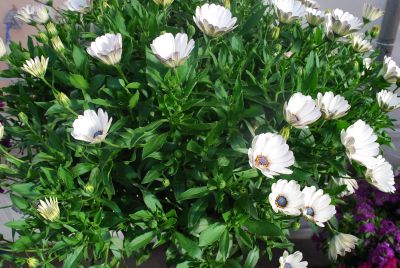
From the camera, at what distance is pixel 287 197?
83cm

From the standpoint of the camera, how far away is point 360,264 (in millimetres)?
1529

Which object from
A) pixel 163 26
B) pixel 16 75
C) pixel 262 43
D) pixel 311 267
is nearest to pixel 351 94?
pixel 262 43

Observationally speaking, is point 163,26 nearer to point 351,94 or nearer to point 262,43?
point 262,43

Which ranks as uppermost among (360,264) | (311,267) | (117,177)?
(117,177)

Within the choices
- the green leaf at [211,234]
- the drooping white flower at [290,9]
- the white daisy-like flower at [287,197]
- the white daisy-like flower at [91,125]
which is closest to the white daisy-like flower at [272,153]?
Answer: the white daisy-like flower at [287,197]

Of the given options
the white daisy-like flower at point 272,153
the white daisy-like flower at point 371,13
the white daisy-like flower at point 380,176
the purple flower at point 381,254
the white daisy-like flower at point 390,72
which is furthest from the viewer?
the purple flower at point 381,254

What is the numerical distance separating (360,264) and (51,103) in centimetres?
109

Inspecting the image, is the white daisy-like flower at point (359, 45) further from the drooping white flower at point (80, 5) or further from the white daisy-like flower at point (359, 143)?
the drooping white flower at point (80, 5)

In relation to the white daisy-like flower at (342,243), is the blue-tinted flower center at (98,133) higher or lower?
higher

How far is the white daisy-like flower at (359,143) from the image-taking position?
0.84 metres

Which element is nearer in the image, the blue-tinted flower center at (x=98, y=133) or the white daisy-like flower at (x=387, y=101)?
the blue-tinted flower center at (x=98, y=133)

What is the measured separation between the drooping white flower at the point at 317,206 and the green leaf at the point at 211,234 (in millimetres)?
155

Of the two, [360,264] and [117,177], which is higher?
[117,177]

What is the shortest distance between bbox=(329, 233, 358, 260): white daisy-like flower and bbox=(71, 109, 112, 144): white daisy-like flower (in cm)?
55
